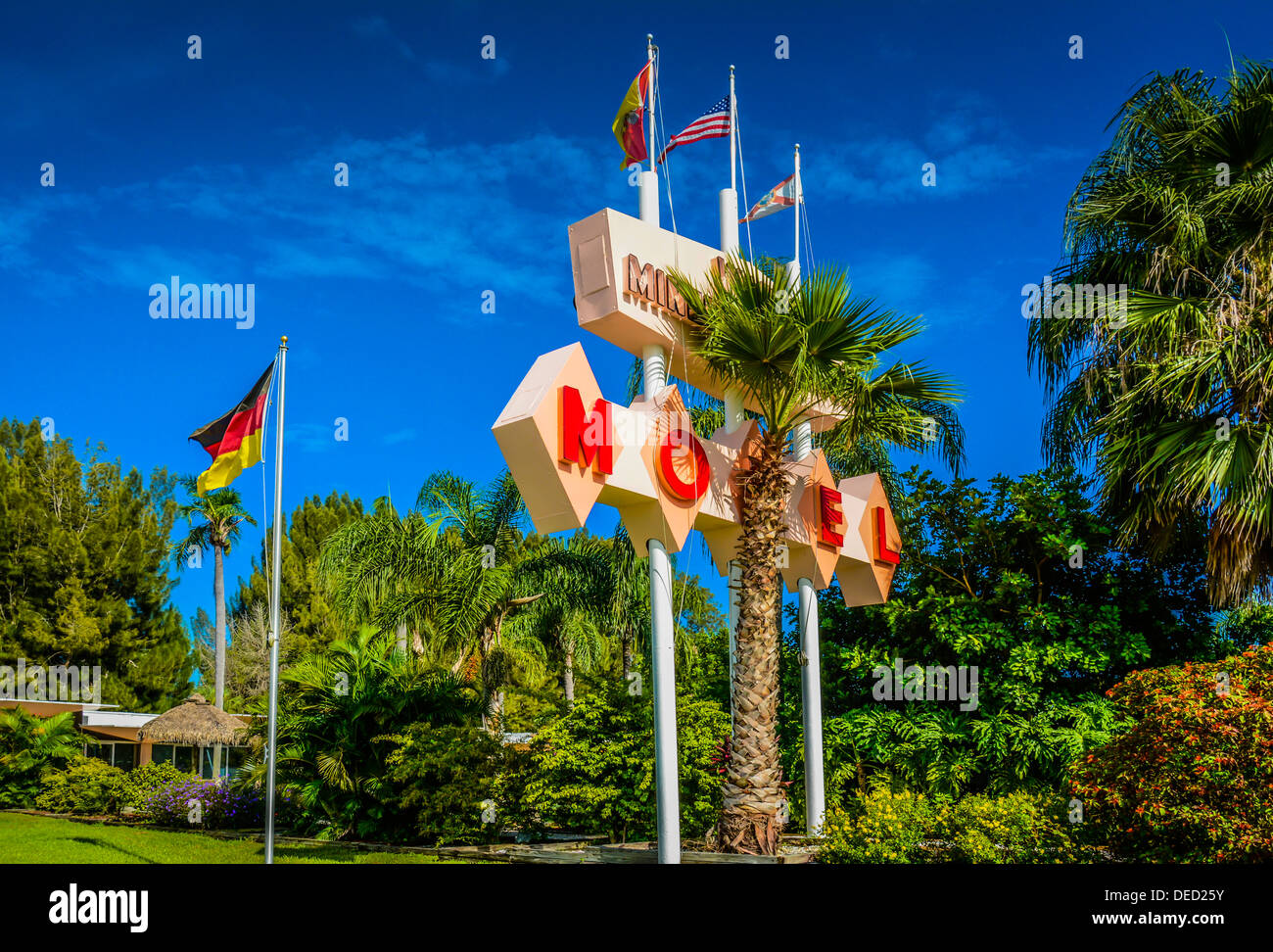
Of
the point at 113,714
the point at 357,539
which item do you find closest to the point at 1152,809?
the point at 357,539

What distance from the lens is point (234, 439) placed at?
1512 centimetres

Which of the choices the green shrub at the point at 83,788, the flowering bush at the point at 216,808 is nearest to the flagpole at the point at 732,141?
the flowering bush at the point at 216,808

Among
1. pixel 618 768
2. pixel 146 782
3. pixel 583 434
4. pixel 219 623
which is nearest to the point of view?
pixel 583 434

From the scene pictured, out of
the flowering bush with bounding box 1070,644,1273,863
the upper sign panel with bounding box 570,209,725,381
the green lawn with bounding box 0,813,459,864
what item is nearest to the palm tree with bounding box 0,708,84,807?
the green lawn with bounding box 0,813,459,864

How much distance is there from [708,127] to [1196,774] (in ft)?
32.6

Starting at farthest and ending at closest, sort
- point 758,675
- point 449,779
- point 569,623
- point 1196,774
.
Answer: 1. point 569,623
2. point 449,779
3. point 758,675
4. point 1196,774

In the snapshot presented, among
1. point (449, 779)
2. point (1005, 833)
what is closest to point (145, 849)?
point (449, 779)

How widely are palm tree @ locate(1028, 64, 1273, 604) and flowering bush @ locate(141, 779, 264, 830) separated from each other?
1731cm

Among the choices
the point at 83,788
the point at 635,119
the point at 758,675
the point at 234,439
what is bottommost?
the point at 83,788

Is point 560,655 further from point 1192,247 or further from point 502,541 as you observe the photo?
point 1192,247

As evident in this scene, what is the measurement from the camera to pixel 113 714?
3181 centimetres

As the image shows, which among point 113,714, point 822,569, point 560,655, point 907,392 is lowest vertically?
point 113,714

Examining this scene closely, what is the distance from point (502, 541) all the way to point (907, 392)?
1145 centimetres

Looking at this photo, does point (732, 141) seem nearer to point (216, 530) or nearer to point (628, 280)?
point (628, 280)
